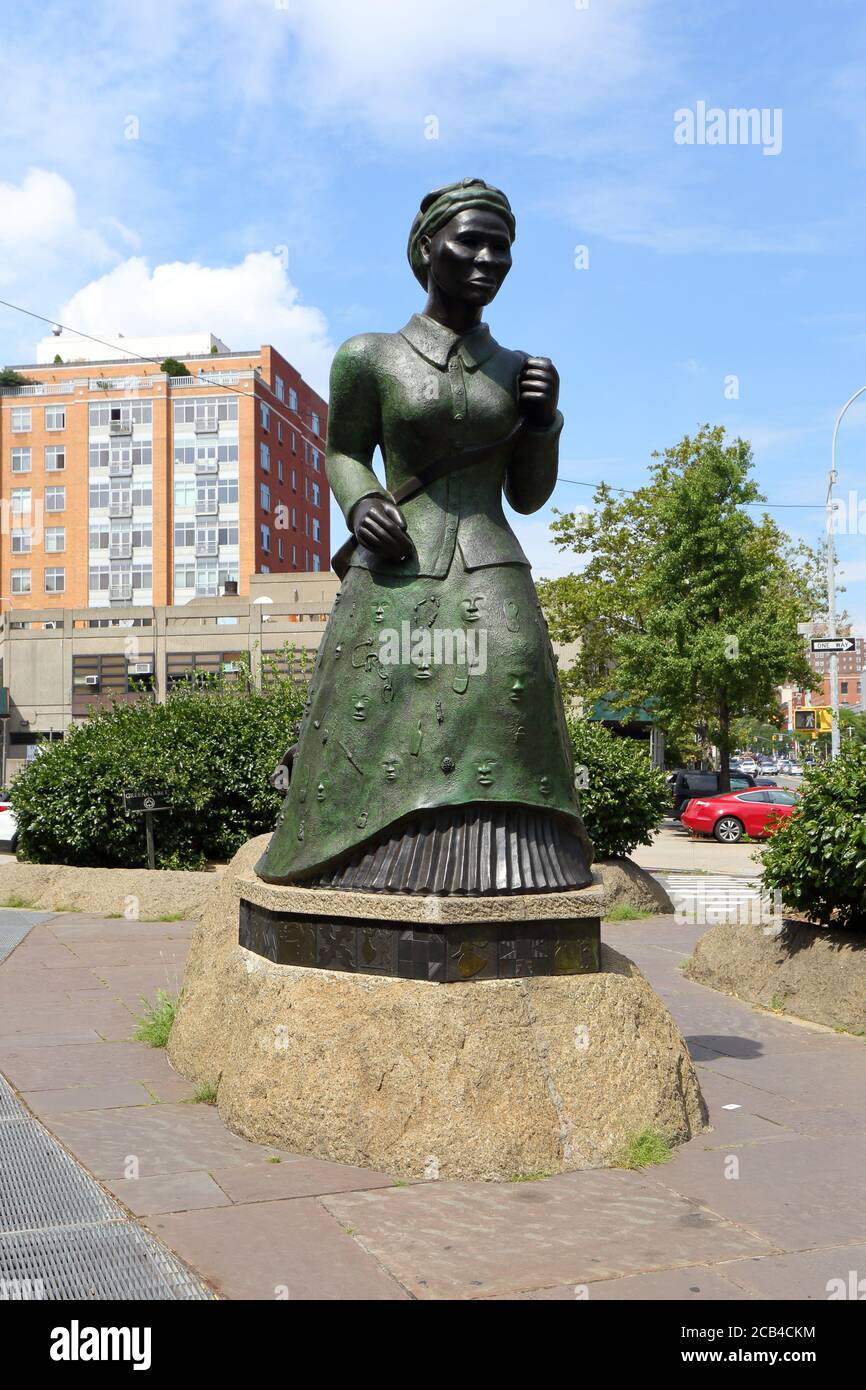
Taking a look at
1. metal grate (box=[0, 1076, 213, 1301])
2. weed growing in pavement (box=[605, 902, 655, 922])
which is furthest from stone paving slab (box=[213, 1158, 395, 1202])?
weed growing in pavement (box=[605, 902, 655, 922])

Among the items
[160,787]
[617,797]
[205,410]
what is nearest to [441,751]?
[617,797]

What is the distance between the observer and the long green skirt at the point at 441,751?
4551 millimetres

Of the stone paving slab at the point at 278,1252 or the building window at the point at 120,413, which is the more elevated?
the building window at the point at 120,413

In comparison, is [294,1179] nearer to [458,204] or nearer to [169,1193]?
[169,1193]

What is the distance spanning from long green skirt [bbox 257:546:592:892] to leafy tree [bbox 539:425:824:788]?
22.0 metres

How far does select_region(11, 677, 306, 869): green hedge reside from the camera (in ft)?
41.5

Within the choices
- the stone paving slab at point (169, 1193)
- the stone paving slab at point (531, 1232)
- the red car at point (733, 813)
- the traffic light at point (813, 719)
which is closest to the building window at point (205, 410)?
the red car at point (733, 813)

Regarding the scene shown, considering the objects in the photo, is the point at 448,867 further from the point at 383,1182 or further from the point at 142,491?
the point at 142,491

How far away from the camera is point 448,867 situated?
14.8 ft

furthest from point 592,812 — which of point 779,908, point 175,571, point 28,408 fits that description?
point 28,408

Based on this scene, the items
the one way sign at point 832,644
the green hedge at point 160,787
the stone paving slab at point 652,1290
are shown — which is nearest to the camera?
the stone paving slab at point 652,1290

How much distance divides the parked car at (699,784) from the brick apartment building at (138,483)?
112 ft

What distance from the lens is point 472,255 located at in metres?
4.82

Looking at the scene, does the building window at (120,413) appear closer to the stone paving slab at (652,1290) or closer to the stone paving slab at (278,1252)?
the stone paving slab at (278,1252)
